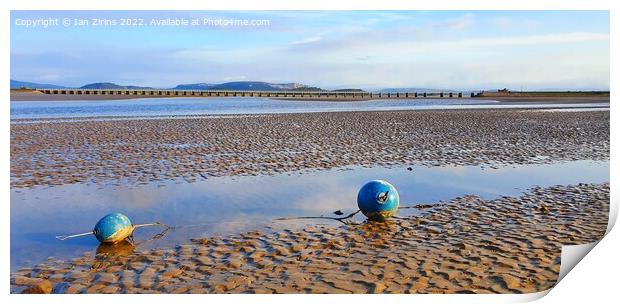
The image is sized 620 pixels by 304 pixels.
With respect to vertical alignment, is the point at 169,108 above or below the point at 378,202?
above

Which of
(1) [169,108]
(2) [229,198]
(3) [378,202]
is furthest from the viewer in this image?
(1) [169,108]

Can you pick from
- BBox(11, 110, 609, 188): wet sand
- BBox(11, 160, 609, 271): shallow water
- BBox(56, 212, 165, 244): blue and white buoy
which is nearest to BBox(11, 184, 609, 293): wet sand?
BBox(56, 212, 165, 244): blue and white buoy

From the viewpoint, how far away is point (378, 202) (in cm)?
848

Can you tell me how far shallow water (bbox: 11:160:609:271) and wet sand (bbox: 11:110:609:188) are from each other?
40.5 inches

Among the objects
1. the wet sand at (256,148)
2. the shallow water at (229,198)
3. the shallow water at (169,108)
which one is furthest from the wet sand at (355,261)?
the shallow water at (169,108)

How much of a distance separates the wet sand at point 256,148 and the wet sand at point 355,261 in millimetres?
5383

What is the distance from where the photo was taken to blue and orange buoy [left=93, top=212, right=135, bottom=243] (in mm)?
7504

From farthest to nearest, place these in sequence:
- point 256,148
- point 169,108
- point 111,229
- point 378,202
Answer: point 169,108 → point 256,148 → point 378,202 → point 111,229

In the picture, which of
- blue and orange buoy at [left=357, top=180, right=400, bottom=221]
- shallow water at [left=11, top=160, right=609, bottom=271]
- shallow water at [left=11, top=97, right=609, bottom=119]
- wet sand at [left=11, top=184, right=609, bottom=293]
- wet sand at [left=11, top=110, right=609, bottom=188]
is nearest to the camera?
wet sand at [left=11, top=184, right=609, bottom=293]

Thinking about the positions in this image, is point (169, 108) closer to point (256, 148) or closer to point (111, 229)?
point (256, 148)

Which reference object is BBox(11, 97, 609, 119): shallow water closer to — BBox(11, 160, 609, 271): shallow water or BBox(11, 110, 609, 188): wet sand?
BBox(11, 110, 609, 188): wet sand

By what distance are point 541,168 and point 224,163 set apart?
861 cm

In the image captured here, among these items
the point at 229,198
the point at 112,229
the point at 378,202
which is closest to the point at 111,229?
the point at 112,229

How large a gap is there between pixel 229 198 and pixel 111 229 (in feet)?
10.5
